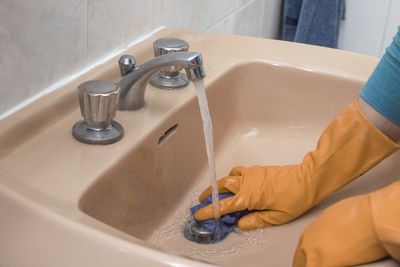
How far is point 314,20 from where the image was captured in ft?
5.77

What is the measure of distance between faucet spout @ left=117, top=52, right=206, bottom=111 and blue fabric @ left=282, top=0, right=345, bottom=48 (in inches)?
46.0

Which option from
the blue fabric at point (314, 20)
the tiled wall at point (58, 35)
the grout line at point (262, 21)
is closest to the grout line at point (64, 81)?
the tiled wall at point (58, 35)

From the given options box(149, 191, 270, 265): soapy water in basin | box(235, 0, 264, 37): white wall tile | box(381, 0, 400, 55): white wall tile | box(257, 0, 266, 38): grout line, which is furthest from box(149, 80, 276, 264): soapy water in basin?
box(381, 0, 400, 55): white wall tile

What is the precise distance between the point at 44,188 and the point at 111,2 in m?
0.34

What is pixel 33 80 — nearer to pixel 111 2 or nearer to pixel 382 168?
pixel 111 2

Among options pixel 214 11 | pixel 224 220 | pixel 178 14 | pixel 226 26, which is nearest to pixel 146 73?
pixel 224 220

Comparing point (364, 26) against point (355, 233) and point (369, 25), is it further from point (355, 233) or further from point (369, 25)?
point (355, 233)

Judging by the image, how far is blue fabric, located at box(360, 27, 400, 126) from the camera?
0.68m

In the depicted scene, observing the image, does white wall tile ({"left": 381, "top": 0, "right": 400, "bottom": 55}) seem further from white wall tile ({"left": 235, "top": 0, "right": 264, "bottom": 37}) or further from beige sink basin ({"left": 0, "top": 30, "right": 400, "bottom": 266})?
beige sink basin ({"left": 0, "top": 30, "right": 400, "bottom": 266})

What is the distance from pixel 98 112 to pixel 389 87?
0.39m

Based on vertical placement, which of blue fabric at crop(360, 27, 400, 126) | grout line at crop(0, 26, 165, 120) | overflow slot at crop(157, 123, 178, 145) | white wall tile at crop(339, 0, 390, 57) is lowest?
white wall tile at crop(339, 0, 390, 57)

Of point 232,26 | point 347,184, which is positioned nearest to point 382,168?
point 347,184

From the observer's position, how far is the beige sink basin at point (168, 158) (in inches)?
18.2

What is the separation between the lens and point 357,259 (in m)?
0.49
